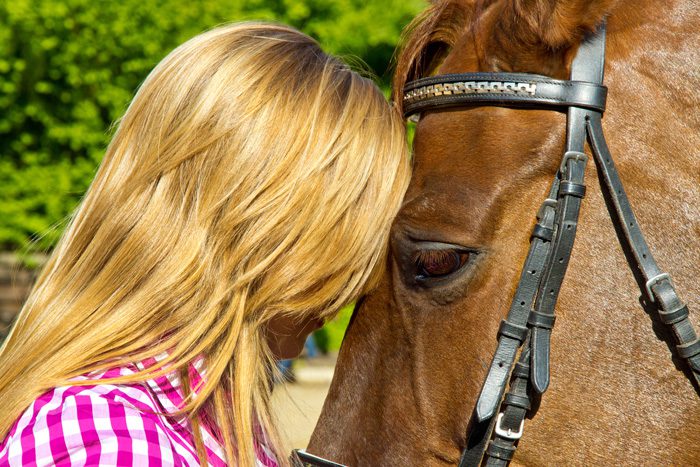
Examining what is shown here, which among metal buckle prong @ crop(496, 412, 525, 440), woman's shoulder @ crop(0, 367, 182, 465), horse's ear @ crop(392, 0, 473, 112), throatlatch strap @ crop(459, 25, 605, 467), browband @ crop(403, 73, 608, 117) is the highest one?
horse's ear @ crop(392, 0, 473, 112)

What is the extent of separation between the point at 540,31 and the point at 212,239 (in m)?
0.83

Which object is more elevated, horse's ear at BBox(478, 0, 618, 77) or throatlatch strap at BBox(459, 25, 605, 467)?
horse's ear at BBox(478, 0, 618, 77)

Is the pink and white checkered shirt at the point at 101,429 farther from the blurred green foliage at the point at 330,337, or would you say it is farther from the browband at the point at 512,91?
the blurred green foliage at the point at 330,337

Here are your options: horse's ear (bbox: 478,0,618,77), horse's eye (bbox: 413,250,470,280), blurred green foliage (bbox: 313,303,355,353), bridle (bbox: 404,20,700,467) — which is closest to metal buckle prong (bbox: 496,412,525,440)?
bridle (bbox: 404,20,700,467)

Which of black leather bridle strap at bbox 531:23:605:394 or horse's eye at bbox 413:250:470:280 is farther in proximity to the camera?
horse's eye at bbox 413:250:470:280

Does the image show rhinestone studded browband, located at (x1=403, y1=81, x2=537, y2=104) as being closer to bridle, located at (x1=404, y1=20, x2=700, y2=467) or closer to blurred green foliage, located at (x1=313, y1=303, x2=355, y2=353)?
bridle, located at (x1=404, y1=20, x2=700, y2=467)

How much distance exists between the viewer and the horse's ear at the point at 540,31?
5.57 ft

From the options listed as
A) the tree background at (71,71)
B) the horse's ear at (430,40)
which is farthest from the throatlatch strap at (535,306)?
the tree background at (71,71)

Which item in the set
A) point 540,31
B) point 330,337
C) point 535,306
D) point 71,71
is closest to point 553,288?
point 535,306

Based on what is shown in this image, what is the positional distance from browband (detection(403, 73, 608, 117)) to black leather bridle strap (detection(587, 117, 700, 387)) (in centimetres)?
6

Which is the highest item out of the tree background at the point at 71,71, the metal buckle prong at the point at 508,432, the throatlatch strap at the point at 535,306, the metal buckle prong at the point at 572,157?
the tree background at the point at 71,71

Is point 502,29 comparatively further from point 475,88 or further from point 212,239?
point 212,239

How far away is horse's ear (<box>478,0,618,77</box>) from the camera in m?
1.70

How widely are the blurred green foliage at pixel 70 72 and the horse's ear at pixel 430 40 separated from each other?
6277 millimetres
